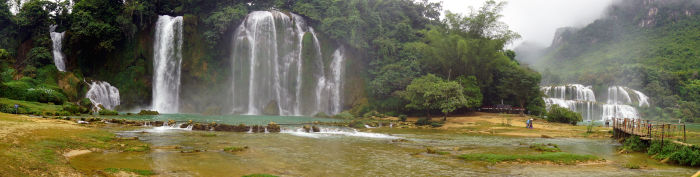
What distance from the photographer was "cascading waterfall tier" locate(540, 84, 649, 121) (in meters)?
54.1

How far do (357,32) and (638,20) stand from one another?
317 ft

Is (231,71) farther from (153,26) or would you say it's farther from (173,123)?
(173,123)

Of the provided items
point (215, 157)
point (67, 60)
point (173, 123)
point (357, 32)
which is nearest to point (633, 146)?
point (215, 157)

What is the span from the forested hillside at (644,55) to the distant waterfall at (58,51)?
222 feet

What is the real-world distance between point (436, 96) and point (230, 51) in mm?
25190

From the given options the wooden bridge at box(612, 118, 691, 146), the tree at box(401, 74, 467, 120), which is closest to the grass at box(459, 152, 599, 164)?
the wooden bridge at box(612, 118, 691, 146)

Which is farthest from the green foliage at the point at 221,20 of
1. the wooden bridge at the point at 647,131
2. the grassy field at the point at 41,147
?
the wooden bridge at the point at 647,131

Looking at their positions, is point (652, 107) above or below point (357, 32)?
below

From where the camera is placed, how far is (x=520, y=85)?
4756 cm

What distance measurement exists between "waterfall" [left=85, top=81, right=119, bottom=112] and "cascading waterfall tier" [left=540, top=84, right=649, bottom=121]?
1968 inches

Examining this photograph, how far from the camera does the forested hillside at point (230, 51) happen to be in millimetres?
42406

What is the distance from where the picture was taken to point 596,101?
5866 cm

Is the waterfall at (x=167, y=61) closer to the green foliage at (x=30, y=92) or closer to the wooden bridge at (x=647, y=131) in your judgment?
the green foliage at (x=30, y=92)

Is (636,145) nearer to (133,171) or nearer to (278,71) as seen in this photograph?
(133,171)
